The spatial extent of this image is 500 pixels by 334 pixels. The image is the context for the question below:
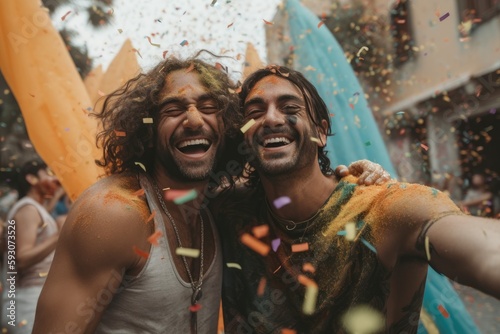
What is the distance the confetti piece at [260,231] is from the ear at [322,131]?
0.58m

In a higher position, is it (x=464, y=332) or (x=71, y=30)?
(x=71, y=30)

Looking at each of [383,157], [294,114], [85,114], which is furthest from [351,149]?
[85,114]

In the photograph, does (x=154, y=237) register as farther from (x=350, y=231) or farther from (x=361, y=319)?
(x=361, y=319)

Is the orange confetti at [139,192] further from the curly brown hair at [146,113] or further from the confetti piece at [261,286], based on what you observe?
the confetti piece at [261,286]

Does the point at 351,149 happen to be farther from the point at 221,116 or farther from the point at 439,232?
the point at 439,232

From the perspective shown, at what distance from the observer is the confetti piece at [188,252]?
2.31 m

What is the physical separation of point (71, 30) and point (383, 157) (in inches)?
329

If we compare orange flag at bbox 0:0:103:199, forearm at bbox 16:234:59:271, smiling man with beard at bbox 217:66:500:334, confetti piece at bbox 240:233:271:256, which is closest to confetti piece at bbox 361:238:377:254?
smiling man with beard at bbox 217:66:500:334

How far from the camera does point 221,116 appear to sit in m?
2.63

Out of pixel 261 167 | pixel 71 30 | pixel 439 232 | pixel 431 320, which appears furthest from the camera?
pixel 71 30

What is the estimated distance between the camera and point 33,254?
3838 millimetres

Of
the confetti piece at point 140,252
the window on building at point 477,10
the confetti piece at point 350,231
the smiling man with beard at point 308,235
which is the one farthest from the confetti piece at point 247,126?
the window on building at point 477,10

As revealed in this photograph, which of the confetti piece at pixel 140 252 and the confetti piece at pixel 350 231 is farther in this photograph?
the confetti piece at pixel 350 231

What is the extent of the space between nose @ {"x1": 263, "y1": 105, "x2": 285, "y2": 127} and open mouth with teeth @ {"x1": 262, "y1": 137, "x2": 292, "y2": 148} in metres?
0.07
